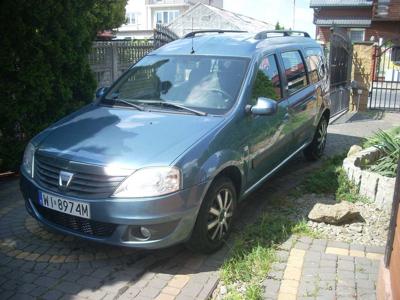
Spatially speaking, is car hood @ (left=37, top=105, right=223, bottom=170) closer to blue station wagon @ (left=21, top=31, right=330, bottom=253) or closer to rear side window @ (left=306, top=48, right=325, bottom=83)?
blue station wagon @ (left=21, top=31, right=330, bottom=253)

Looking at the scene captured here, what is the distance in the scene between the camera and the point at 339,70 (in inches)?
466

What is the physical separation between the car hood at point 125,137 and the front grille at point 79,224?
1.61 feet

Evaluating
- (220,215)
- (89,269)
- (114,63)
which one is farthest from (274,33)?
(114,63)

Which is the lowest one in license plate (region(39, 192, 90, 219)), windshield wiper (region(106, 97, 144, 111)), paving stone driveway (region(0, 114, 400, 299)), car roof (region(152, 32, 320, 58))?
paving stone driveway (region(0, 114, 400, 299))

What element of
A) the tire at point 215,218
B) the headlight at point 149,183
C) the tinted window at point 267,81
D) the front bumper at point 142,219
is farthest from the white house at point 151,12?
the headlight at point 149,183

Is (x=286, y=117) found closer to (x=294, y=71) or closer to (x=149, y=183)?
(x=294, y=71)

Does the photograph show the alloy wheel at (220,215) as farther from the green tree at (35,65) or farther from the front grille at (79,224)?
the green tree at (35,65)

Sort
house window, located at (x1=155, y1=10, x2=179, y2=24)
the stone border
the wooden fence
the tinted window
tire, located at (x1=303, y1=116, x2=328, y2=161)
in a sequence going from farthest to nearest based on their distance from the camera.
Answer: house window, located at (x1=155, y1=10, x2=179, y2=24)
the wooden fence
tire, located at (x1=303, y1=116, x2=328, y2=161)
the stone border
the tinted window

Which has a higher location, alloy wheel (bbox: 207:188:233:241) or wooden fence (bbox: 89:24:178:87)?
wooden fence (bbox: 89:24:178:87)

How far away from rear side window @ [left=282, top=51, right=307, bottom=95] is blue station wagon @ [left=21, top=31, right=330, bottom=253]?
0.04 m

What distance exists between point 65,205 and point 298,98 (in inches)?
132

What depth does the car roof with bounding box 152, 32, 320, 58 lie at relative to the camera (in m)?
5.11

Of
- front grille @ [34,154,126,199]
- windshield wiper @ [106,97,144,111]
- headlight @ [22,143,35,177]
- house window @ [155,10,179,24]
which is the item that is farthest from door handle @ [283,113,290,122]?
house window @ [155,10,179,24]

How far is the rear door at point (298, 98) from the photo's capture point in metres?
5.71
